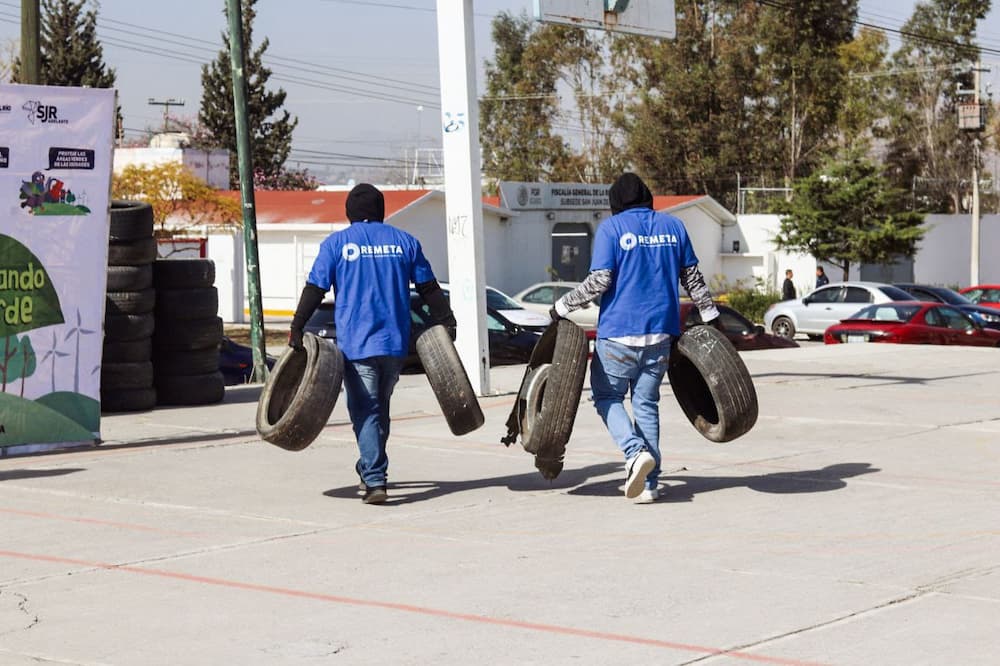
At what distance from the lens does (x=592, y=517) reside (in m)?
8.23

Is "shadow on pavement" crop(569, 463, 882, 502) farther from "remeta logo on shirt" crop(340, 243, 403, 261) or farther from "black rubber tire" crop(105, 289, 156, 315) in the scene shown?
"black rubber tire" crop(105, 289, 156, 315)

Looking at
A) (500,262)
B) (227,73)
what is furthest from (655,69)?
(500,262)

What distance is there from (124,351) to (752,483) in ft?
20.7

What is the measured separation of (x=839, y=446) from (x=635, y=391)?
3.01 m

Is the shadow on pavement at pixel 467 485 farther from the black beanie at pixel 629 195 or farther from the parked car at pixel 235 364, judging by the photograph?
the parked car at pixel 235 364

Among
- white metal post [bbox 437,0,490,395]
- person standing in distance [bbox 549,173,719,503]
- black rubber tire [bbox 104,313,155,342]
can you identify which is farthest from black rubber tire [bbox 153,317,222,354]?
person standing in distance [bbox 549,173,719,503]

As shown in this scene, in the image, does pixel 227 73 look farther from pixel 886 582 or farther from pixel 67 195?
pixel 886 582

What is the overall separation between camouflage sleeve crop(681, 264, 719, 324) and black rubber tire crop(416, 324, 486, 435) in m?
1.43

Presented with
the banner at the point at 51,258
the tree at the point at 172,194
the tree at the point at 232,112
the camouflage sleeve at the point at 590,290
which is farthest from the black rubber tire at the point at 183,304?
the tree at the point at 232,112

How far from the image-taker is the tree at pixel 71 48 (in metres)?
65.4

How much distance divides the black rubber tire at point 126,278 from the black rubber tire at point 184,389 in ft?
3.18

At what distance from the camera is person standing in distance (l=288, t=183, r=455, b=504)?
8.54 m

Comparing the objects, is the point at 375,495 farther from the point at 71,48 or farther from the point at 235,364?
the point at 71,48

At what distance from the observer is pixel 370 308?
28.0 feet
